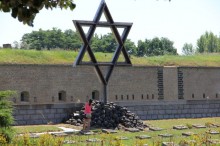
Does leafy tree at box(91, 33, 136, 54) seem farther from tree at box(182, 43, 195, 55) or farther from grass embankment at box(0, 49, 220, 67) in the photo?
grass embankment at box(0, 49, 220, 67)

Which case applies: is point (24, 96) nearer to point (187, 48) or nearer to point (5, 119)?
point (5, 119)

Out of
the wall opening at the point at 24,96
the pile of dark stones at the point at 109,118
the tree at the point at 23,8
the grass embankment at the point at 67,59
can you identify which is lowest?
the pile of dark stones at the point at 109,118

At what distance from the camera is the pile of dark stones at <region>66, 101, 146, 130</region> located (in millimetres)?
15500

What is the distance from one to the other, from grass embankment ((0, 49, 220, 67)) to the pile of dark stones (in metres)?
4.45

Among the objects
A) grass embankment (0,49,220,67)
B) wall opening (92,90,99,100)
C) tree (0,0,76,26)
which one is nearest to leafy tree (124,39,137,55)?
grass embankment (0,49,220,67)

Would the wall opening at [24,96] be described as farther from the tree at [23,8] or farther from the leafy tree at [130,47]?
the leafy tree at [130,47]

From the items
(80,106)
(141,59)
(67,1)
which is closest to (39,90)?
(80,106)

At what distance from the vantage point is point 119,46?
54.4ft

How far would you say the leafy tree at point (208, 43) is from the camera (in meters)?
64.6

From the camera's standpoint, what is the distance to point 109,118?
51.4 ft

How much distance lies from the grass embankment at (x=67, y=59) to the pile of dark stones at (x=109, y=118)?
175 inches

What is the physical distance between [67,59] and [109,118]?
647cm

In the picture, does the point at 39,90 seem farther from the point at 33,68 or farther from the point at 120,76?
the point at 120,76

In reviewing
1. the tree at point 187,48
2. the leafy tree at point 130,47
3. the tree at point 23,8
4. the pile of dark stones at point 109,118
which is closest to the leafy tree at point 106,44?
the leafy tree at point 130,47
